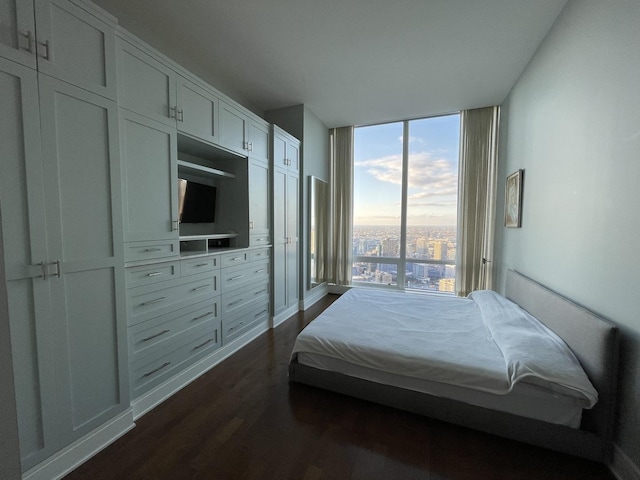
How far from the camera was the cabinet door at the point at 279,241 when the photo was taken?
345 centimetres

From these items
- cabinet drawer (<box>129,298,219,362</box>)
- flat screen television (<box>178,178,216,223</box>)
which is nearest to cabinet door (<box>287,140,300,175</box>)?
flat screen television (<box>178,178,216,223</box>)

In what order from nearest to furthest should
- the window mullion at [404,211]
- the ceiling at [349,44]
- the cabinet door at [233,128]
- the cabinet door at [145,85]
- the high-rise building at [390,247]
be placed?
the cabinet door at [145,85], the ceiling at [349,44], the cabinet door at [233,128], the window mullion at [404,211], the high-rise building at [390,247]

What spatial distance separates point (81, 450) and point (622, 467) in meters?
3.02

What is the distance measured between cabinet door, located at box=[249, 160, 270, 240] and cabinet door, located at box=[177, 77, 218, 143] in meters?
0.63

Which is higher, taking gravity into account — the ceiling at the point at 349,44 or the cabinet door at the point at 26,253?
the ceiling at the point at 349,44

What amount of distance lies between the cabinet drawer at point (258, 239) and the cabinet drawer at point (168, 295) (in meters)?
0.66

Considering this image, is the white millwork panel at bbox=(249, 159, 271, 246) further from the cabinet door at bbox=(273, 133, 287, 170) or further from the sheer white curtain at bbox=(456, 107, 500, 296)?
the sheer white curtain at bbox=(456, 107, 500, 296)

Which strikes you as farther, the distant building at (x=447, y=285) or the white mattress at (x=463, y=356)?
the distant building at (x=447, y=285)

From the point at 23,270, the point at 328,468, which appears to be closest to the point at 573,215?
the point at 328,468

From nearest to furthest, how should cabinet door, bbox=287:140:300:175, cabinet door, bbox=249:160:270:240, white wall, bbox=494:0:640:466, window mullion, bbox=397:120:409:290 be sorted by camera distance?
white wall, bbox=494:0:640:466 → cabinet door, bbox=249:160:270:240 → cabinet door, bbox=287:140:300:175 → window mullion, bbox=397:120:409:290

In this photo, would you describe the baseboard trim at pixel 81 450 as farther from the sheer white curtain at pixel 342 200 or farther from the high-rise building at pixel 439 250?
the high-rise building at pixel 439 250

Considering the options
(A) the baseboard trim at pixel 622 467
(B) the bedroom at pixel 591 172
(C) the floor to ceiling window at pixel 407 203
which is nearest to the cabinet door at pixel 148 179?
(B) the bedroom at pixel 591 172

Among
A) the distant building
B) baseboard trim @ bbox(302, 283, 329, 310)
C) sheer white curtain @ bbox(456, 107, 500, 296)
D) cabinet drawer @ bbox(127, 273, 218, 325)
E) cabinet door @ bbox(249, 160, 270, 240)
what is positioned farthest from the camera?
the distant building

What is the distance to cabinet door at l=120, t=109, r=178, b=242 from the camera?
5.84 ft
